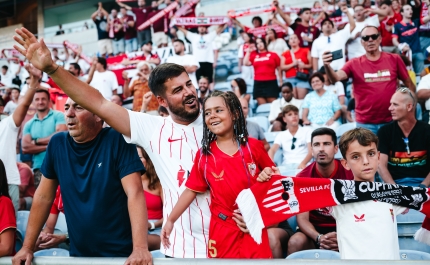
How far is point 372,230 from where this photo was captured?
2.75 metres

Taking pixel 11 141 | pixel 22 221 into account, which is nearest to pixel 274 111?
pixel 11 141

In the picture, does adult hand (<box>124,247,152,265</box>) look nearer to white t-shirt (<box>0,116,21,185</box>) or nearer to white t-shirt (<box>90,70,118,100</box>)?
white t-shirt (<box>0,116,21,185</box>)

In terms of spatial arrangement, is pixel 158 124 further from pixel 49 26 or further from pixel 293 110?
pixel 49 26

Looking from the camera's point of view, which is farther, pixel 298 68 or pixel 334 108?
pixel 298 68

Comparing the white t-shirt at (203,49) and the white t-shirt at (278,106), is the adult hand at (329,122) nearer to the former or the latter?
the white t-shirt at (278,106)

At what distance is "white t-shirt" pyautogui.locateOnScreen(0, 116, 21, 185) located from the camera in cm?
523

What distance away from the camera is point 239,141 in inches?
110

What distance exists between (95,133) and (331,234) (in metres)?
2.07

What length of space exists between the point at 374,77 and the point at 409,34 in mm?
4441

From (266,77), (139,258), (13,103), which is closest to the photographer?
(139,258)

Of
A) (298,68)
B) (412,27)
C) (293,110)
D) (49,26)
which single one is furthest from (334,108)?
(49,26)

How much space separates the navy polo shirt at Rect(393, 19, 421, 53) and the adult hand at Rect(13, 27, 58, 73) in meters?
8.26

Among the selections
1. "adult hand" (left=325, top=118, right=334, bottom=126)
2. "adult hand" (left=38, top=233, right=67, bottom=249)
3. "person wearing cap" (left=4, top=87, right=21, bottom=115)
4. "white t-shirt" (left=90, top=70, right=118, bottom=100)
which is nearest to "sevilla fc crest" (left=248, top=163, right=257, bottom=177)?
"adult hand" (left=38, top=233, right=67, bottom=249)

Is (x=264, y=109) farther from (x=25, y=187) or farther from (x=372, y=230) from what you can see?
(x=372, y=230)
